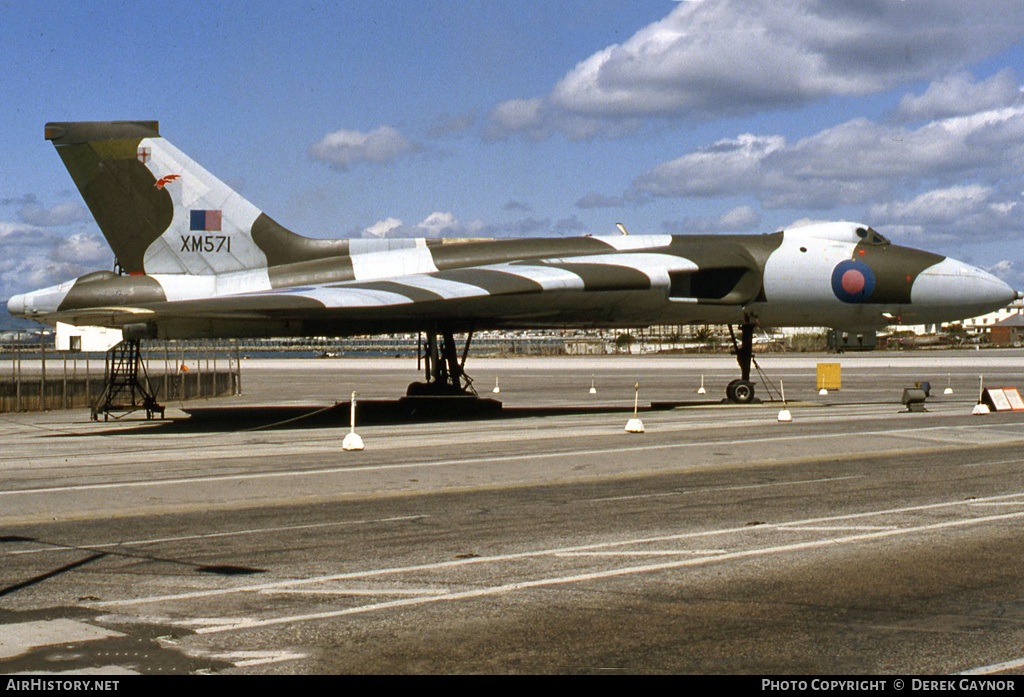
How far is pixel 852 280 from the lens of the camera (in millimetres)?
26203

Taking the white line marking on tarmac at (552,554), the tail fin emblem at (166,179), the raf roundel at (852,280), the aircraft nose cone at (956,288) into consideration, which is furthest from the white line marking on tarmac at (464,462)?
the tail fin emblem at (166,179)

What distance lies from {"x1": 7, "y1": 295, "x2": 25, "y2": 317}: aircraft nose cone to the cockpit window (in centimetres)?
2100

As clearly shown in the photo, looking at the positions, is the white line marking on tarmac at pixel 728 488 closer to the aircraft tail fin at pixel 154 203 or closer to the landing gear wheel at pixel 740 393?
the landing gear wheel at pixel 740 393

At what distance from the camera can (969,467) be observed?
550 inches

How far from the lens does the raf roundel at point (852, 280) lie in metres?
26.2

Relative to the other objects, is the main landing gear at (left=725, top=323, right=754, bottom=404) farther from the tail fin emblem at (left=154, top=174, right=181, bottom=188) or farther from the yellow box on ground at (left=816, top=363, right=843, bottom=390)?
the tail fin emblem at (left=154, top=174, right=181, bottom=188)

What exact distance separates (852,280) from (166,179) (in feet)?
57.1

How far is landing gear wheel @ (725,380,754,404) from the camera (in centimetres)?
2733

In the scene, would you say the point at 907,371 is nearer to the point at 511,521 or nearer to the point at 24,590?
the point at 511,521

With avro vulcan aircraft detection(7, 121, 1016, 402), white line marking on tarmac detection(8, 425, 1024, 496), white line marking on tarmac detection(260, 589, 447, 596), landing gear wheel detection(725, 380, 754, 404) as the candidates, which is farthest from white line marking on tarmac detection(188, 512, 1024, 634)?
landing gear wheel detection(725, 380, 754, 404)

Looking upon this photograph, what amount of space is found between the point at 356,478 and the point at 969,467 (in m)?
8.47

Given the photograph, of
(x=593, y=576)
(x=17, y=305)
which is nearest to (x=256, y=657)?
(x=593, y=576)

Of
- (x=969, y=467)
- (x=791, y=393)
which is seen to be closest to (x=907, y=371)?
(x=791, y=393)

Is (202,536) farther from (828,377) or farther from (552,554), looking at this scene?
(828,377)
